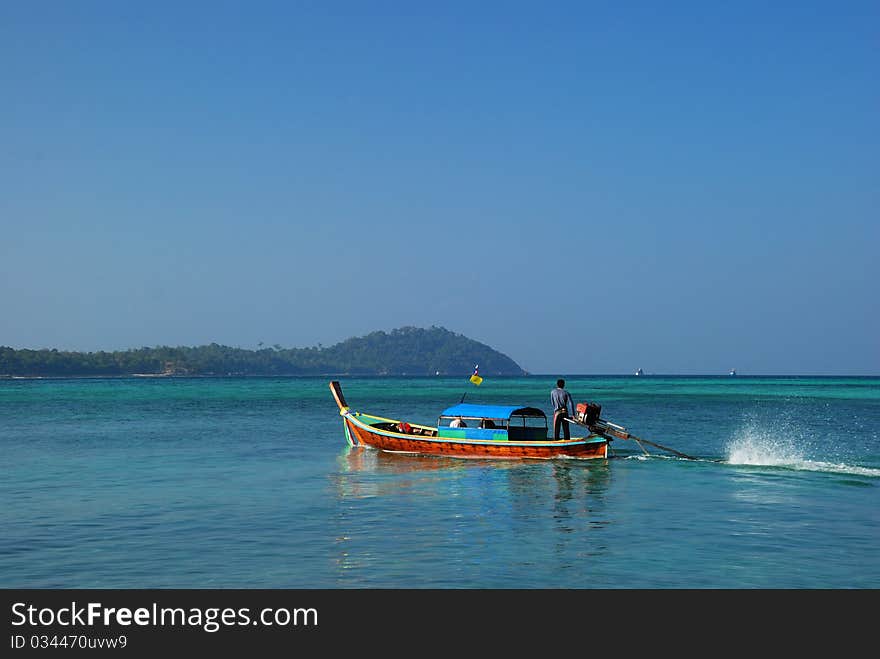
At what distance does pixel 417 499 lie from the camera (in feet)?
76.7

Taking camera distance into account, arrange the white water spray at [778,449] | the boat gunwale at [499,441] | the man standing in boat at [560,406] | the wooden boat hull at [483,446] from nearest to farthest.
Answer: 1. the white water spray at [778,449]
2. the boat gunwale at [499,441]
3. the wooden boat hull at [483,446]
4. the man standing in boat at [560,406]

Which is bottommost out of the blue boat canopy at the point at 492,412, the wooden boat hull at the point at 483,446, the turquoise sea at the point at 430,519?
the turquoise sea at the point at 430,519

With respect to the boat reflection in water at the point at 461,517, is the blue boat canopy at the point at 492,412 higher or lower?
higher

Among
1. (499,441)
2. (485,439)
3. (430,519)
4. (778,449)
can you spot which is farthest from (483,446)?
A: (778,449)

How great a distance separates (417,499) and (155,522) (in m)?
6.92

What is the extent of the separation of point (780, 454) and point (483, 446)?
12916 mm

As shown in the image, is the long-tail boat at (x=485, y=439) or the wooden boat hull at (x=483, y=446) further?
the long-tail boat at (x=485, y=439)

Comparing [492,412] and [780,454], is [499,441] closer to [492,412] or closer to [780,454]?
[492,412]

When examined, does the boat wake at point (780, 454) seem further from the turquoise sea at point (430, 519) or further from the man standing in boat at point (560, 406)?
the man standing in boat at point (560, 406)

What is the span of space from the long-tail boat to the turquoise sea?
0.52 metres

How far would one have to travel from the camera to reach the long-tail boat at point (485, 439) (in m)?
32.4

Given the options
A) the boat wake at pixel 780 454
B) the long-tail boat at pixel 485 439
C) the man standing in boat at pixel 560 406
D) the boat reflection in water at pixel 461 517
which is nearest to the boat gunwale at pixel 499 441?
the long-tail boat at pixel 485 439
